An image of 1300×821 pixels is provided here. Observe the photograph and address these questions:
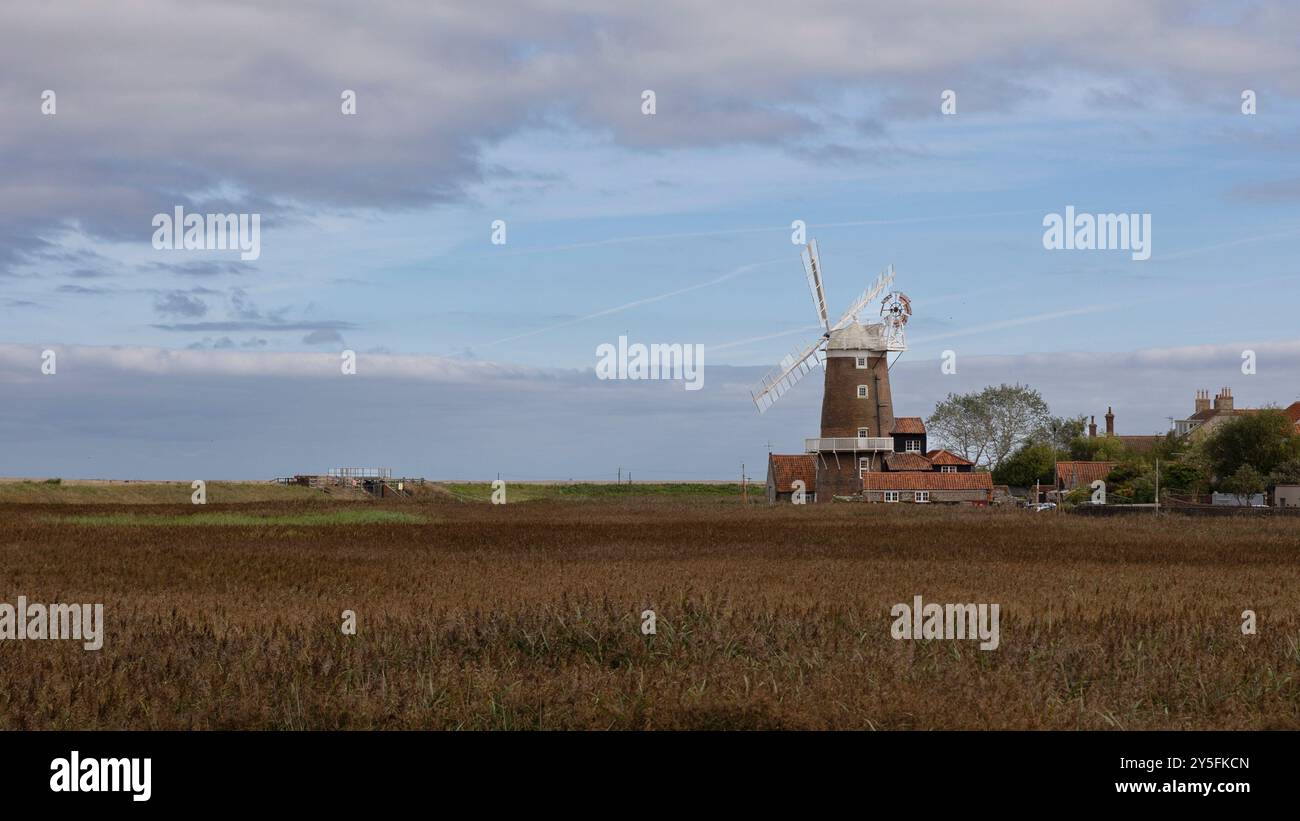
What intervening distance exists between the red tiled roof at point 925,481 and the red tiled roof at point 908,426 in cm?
1393

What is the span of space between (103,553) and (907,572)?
17.1 metres

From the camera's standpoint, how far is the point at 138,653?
10422 mm

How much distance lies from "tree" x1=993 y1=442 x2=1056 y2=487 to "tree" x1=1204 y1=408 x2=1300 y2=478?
61.8 feet

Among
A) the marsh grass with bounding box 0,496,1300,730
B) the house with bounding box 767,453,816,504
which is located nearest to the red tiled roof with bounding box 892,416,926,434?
the house with bounding box 767,453,816,504

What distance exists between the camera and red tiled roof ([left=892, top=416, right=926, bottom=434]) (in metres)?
103

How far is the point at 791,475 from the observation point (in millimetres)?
88188

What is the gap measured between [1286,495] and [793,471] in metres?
31.4

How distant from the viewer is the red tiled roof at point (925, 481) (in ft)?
255

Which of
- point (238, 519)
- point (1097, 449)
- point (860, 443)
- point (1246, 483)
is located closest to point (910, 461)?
point (860, 443)

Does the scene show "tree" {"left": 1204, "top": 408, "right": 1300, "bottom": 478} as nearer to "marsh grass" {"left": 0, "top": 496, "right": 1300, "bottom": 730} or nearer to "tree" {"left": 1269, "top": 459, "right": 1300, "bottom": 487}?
"tree" {"left": 1269, "top": 459, "right": 1300, "bottom": 487}
